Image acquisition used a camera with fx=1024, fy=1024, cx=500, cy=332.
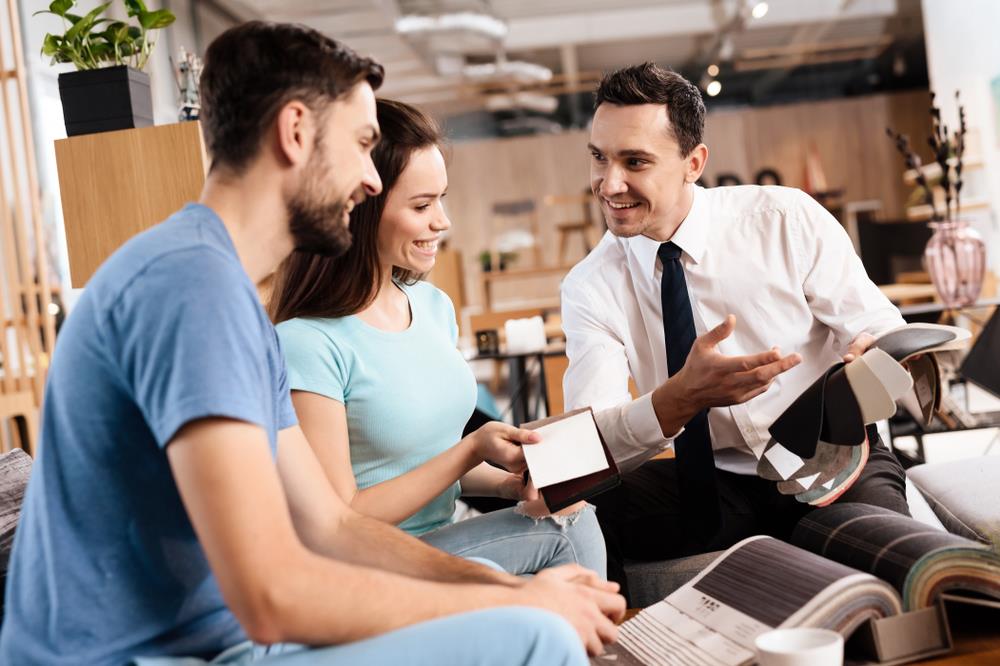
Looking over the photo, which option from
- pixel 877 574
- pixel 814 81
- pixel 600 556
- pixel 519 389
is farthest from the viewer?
pixel 814 81

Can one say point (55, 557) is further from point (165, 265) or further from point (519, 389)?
point (519, 389)

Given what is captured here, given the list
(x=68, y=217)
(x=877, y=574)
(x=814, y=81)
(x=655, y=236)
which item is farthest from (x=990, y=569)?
(x=814, y=81)

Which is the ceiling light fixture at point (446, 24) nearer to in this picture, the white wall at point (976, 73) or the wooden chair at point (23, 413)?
the white wall at point (976, 73)

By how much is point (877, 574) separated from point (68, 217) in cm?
212

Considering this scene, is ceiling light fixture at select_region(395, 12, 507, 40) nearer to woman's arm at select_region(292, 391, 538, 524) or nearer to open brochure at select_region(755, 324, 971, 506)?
open brochure at select_region(755, 324, 971, 506)

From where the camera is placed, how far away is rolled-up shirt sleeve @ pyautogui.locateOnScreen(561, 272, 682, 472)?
2.10m

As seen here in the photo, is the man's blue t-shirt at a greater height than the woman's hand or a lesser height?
greater

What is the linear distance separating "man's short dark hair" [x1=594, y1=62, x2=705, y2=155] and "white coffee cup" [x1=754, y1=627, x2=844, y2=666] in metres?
1.42

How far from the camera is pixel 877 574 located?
61.1 inches

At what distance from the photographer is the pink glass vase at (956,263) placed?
13.2ft

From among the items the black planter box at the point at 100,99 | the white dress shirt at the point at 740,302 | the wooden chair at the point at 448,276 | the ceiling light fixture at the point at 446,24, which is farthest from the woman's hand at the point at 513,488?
the ceiling light fixture at the point at 446,24

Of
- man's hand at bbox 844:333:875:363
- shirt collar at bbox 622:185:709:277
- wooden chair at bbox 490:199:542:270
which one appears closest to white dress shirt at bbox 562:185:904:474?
shirt collar at bbox 622:185:709:277

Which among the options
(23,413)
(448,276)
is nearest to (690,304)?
Answer: (23,413)

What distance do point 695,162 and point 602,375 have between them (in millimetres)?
575
